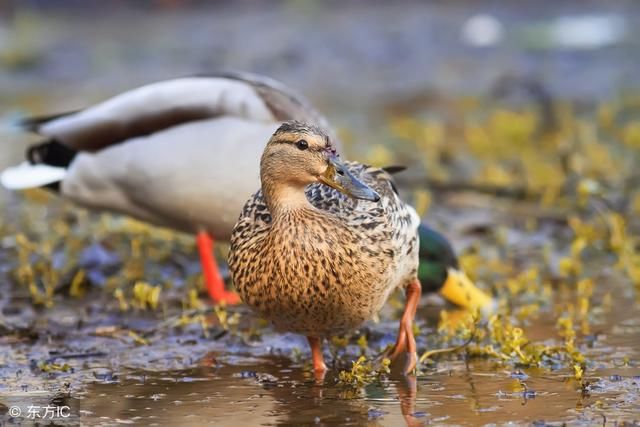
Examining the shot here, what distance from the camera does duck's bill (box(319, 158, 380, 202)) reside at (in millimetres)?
4316

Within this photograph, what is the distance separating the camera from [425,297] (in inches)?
246

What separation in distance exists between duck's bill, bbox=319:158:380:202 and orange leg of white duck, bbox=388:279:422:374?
77cm

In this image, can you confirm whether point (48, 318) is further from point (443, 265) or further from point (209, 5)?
point (209, 5)

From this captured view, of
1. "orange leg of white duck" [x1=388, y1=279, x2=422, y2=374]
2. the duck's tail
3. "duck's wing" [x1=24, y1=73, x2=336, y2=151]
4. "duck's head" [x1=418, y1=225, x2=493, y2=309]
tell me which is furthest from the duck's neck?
the duck's tail

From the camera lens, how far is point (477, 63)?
46.4ft

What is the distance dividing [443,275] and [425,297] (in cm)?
44

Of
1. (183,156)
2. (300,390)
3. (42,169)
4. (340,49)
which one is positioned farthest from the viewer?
(340,49)

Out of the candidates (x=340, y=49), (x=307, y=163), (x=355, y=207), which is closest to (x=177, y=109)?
(x=355, y=207)

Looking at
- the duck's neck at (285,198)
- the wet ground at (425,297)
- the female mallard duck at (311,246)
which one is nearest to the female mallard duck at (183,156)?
the wet ground at (425,297)

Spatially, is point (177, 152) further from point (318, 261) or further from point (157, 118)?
point (318, 261)

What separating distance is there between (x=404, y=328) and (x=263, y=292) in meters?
0.78

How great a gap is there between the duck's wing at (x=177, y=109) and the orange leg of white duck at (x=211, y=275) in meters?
0.59

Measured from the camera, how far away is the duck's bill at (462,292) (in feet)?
19.2

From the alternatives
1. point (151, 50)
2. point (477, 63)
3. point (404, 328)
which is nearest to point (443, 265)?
point (404, 328)
